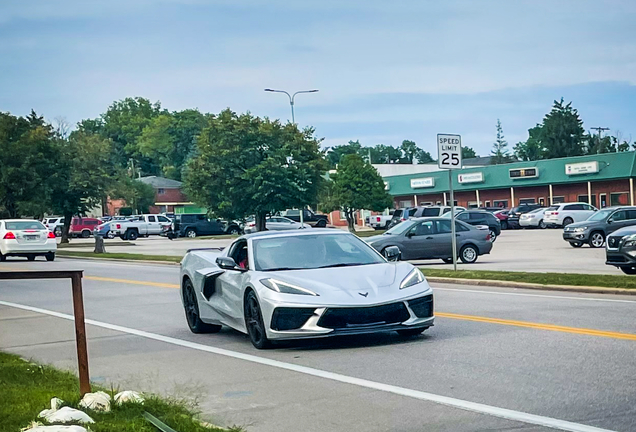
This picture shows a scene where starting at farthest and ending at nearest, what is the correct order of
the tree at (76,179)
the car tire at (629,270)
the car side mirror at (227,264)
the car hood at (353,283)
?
the tree at (76,179)
the car tire at (629,270)
the car side mirror at (227,264)
the car hood at (353,283)

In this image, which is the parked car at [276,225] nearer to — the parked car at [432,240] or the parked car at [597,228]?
the parked car at [597,228]

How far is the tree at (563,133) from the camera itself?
13850 centimetres

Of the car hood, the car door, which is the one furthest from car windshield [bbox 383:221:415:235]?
the car hood

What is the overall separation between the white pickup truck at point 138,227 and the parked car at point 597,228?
4224cm

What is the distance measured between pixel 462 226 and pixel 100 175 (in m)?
36.3

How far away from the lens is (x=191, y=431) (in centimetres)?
666

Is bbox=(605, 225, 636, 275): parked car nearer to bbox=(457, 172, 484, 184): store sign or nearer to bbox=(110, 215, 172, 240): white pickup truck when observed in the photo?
bbox=(110, 215, 172, 240): white pickup truck

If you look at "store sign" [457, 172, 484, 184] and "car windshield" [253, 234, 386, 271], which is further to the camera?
"store sign" [457, 172, 484, 184]

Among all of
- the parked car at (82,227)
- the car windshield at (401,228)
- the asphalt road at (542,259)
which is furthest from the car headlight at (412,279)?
the parked car at (82,227)

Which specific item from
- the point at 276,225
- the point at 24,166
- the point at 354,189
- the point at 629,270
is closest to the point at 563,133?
the point at 354,189

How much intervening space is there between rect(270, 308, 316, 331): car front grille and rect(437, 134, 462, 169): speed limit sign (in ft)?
37.7

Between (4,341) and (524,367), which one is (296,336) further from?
(4,341)

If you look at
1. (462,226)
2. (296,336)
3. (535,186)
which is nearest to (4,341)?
(296,336)

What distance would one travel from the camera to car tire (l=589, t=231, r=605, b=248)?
36.9 meters
